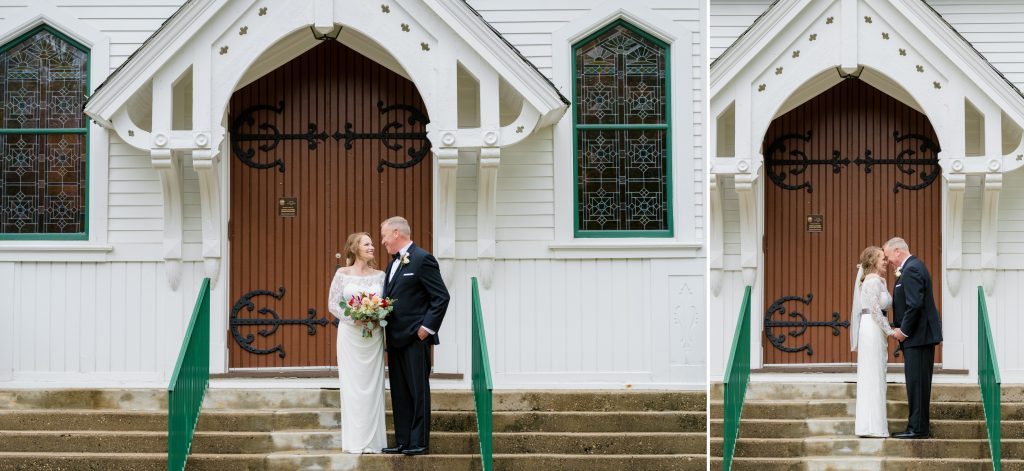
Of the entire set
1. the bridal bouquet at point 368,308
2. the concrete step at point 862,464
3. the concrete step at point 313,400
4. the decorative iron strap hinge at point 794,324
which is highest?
the bridal bouquet at point 368,308

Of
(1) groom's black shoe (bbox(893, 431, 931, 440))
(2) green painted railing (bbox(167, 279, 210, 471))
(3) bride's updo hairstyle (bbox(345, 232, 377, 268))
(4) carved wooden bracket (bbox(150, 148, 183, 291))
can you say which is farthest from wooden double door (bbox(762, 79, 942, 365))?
(4) carved wooden bracket (bbox(150, 148, 183, 291))

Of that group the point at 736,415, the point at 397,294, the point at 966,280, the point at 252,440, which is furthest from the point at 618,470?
the point at 966,280

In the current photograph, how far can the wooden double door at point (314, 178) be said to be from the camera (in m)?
11.3

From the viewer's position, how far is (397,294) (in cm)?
931

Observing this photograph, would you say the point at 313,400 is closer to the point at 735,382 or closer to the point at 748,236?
the point at 735,382

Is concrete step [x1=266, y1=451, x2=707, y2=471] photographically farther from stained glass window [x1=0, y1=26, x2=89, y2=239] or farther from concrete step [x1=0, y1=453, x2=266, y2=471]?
stained glass window [x1=0, y1=26, x2=89, y2=239]

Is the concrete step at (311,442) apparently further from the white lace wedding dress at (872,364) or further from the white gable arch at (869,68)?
the white gable arch at (869,68)

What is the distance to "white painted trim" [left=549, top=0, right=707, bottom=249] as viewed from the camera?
438 inches

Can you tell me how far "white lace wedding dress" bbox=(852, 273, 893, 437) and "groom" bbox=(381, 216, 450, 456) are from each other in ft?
11.0

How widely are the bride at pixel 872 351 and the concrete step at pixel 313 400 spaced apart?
4.01 feet

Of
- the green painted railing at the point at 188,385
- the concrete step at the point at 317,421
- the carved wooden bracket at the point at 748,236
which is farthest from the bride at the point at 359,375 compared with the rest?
the carved wooden bracket at the point at 748,236

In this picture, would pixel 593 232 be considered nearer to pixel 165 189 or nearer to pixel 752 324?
pixel 752 324

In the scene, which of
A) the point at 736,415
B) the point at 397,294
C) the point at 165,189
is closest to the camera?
the point at 397,294

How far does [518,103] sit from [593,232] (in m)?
1.27
